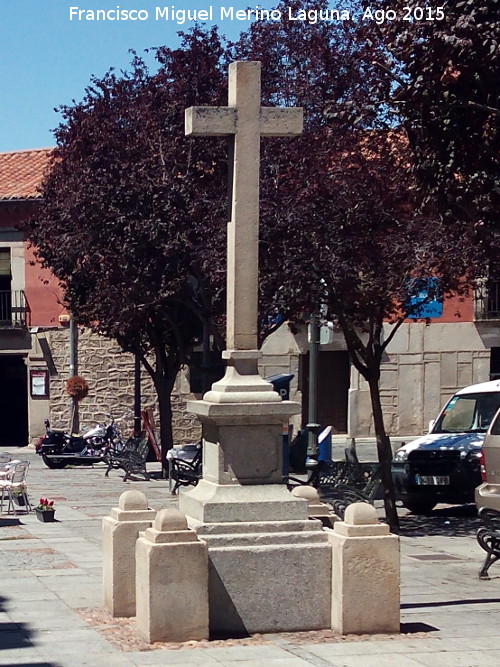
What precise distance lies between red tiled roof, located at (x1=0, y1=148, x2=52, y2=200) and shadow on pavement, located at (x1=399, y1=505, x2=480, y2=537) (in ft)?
64.4

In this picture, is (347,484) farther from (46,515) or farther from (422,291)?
(46,515)

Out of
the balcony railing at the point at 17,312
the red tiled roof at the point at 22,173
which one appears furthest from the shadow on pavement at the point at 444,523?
the balcony railing at the point at 17,312

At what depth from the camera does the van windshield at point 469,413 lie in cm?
1855

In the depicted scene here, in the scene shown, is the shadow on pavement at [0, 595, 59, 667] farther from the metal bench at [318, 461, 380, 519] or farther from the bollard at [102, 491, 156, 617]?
the metal bench at [318, 461, 380, 519]

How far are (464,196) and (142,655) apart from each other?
5983mm

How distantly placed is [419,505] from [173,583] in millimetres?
10224

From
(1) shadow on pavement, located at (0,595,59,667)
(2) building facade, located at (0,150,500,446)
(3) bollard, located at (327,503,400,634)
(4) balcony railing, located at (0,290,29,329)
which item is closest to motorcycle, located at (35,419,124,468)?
(2) building facade, located at (0,150,500,446)

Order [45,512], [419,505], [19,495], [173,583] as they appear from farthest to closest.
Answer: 1. [419,505]
2. [19,495]
3. [45,512]
4. [173,583]

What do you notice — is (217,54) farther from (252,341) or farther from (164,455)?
(252,341)

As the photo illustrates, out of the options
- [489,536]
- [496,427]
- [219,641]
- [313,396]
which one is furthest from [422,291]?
[219,641]

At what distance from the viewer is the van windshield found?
18.5 m

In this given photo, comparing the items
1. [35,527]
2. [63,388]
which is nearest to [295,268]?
[35,527]

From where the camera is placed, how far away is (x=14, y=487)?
56.9 feet

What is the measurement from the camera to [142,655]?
8102 mm
